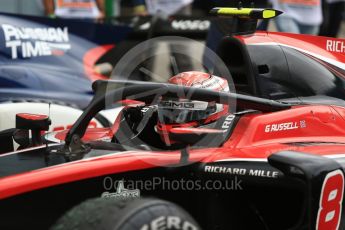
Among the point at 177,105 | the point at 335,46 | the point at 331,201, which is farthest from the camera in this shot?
the point at 335,46

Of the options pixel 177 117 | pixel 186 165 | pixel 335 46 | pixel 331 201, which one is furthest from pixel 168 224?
pixel 335 46

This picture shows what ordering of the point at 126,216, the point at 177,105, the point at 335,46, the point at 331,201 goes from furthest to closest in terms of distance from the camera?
the point at 335,46, the point at 177,105, the point at 331,201, the point at 126,216

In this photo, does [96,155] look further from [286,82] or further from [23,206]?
[286,82]

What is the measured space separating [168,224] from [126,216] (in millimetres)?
168

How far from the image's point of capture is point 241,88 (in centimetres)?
407

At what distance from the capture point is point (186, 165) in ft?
10.4

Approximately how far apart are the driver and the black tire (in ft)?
2.21

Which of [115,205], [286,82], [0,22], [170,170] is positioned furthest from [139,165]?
[0,22]

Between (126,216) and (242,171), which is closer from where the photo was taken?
(126,216)

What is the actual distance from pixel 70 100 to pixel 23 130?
177 centimetres

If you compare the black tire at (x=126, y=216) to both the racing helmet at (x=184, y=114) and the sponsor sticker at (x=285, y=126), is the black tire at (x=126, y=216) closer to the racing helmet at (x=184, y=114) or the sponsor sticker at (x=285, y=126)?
the racing helmet at (x=184, y=114)

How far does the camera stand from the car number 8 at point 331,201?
2965 millimetres

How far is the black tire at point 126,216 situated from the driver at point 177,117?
0.67 m

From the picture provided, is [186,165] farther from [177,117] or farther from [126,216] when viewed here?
[126,216]
